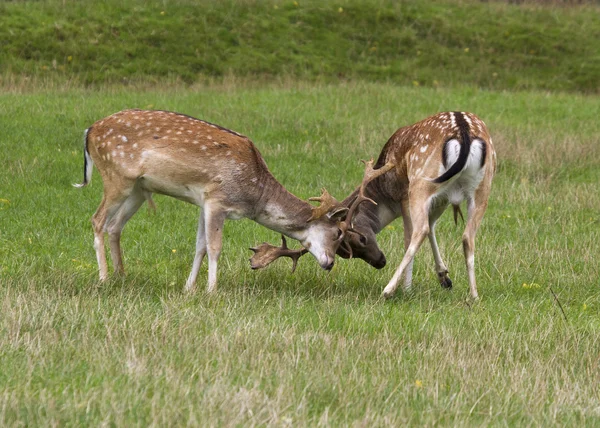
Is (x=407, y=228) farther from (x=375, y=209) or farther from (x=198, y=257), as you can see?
(x=198, y=257)

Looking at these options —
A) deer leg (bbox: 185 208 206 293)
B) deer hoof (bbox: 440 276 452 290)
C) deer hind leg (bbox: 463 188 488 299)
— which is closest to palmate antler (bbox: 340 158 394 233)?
deer hind leg (bbox: 463 188 488 299)

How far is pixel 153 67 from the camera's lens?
64.9 feet

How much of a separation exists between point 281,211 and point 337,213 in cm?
45

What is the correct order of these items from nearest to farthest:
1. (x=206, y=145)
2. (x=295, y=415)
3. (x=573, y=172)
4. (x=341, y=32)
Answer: (x=295, y=415) < (x=206, y=145) < (x=573, y=172) < (x=341, y=32)

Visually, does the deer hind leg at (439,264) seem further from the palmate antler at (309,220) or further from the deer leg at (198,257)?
the deer leg at (198,257)

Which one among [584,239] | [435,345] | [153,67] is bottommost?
[153,67]

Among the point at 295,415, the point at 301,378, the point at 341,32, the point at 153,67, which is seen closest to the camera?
the point at 295,415

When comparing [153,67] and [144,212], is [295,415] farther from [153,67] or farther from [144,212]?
[153,67]

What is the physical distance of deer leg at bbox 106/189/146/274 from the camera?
8.13m

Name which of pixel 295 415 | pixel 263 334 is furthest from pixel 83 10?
pixel 295 415

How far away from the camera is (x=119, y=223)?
8211 millimetres

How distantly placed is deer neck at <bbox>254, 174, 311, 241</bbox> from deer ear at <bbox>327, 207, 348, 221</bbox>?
0.19 meters

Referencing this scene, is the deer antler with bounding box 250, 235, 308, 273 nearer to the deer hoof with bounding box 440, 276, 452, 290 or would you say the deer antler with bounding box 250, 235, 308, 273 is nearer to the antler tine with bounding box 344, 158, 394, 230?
the antler tine with bounding box 344, 158, 394, 230

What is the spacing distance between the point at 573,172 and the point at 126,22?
1124 centimetres
